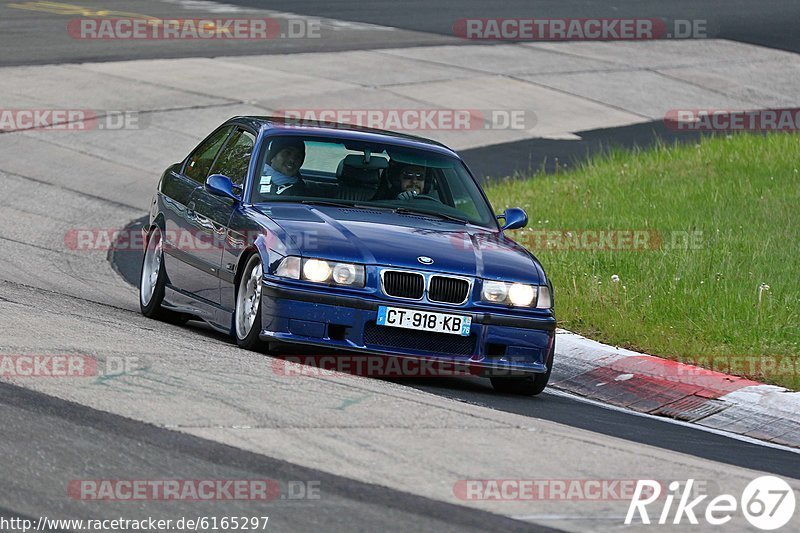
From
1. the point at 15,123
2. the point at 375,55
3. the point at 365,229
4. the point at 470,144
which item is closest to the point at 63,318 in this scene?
the point at 365,229

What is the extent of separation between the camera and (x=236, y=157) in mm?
10305

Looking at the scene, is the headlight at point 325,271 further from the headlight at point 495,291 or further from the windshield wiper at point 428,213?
the windshield wiper at point 428,213

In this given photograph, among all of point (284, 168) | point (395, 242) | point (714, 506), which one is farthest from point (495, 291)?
point (714, 506)

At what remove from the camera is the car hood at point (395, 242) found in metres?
8.66

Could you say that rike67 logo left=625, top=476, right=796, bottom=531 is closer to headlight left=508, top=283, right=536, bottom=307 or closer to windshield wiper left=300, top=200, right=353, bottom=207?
headlight left=508, top=283, right=536, bottom=307

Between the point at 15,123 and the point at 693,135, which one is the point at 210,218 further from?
the point at 693,135

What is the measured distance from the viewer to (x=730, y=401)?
30.4ft

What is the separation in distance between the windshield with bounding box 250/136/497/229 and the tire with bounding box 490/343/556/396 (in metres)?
1.18

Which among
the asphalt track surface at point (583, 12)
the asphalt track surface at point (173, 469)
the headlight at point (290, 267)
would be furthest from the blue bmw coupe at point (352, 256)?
the asphalt track surface at point (583, 12)

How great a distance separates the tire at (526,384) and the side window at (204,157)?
2.79 m

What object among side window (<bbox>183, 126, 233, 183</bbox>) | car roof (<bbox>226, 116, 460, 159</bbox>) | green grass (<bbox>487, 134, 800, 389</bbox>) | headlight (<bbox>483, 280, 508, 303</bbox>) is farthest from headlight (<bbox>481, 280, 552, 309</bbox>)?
side window (<bbox>183, 126, 233, 183</bbox>)

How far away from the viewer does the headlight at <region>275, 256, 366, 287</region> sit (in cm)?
859

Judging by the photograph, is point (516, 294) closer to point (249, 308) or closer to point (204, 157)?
point (249, 308)

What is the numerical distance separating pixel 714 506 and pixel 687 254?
6.99 meters
